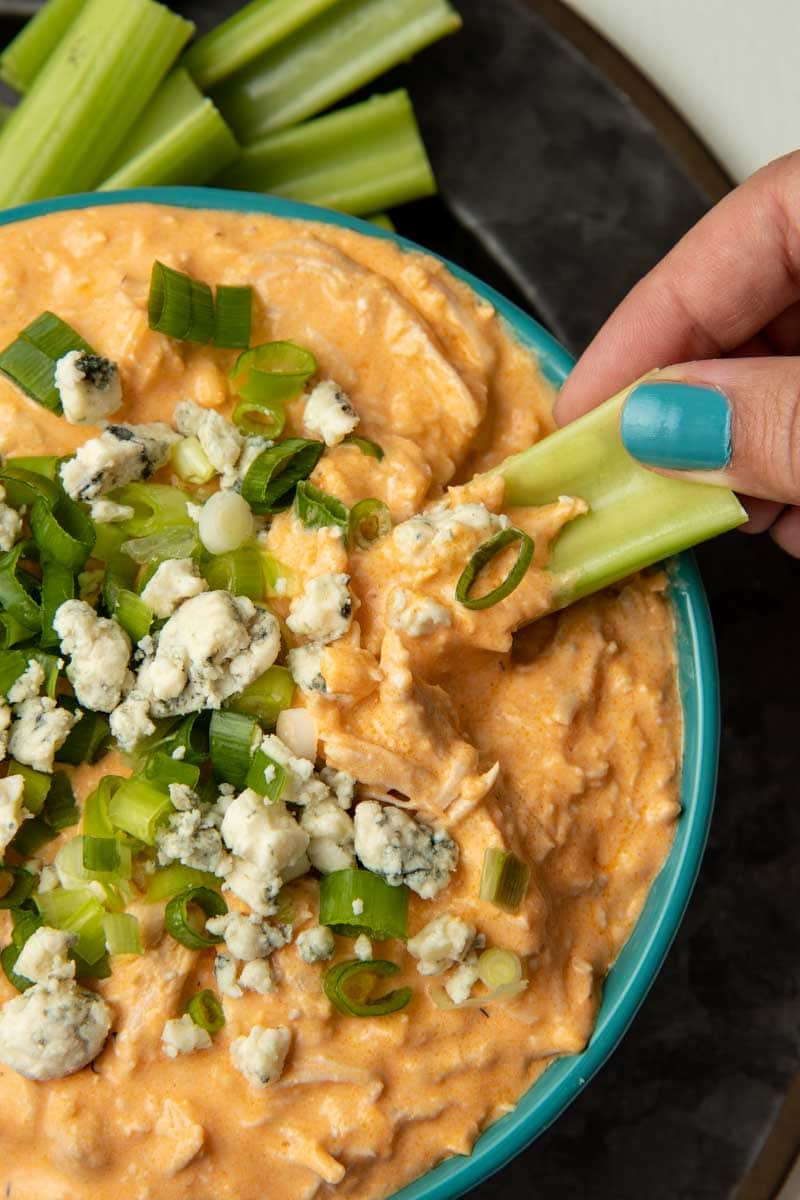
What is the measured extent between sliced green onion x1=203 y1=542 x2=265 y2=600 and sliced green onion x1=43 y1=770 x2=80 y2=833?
15.6 inches

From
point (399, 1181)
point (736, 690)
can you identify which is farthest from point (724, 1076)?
point (399, 1181)

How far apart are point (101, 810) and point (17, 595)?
0.36 meters

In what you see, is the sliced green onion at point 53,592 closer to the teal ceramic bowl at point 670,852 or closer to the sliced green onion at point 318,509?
the sliced green onion at point 318,509

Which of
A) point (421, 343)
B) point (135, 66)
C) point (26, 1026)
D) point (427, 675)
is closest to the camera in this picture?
point (26, 1026)

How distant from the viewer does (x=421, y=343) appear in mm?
2182

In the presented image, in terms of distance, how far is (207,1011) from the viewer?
1.96 m

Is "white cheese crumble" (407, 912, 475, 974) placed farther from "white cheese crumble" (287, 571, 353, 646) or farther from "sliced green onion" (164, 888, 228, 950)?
"white cheese crumble" (287, 571, 353, 646)

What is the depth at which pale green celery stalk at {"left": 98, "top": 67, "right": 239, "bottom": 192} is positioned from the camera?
280cm

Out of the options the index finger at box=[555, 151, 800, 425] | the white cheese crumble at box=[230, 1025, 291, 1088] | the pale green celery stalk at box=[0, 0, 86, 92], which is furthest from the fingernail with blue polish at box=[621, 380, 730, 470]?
the pale green celery stalk at box=[0, 0, 86, 92]

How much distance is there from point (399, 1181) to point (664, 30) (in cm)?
270

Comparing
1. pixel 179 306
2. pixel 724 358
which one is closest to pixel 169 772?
pixel 179 306

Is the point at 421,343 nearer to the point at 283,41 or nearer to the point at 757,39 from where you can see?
the point at 283,41

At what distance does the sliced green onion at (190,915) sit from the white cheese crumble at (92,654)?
0.32m

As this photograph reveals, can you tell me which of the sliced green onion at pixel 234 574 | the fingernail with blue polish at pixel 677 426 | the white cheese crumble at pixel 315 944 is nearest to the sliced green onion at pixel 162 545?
the sliced green onion at pixel 234 574
